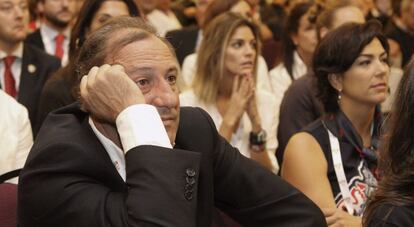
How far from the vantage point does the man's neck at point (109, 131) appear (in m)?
1.91

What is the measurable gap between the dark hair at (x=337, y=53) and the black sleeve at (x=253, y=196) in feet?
4.27

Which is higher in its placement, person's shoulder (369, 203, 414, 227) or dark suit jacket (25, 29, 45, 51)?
person's shoulder (369, 203, 414, 227)

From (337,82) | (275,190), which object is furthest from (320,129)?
(275,190)

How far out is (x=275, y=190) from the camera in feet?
7.02

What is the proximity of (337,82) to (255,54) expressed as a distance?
1065mm

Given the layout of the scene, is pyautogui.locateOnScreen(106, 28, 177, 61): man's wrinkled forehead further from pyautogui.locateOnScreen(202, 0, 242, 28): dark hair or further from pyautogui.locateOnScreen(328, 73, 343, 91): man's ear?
pyautogui.locateOnScreen(202, 0, 242, 28): dark hair

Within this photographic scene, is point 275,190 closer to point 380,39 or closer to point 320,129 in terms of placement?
point 320,129

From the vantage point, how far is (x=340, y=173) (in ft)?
10.2

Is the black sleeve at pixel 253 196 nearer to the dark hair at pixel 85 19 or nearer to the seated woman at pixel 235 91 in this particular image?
the seated woman at pixel 235 91

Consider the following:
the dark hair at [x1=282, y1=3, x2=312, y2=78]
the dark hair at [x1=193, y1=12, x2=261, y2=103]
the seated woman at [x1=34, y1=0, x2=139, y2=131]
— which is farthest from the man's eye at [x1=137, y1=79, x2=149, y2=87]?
the dark hair at [x1=282, y1=3, x2=312, y2=78]

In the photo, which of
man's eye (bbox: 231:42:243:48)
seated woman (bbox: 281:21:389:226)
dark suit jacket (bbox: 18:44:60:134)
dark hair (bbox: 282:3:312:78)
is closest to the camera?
seated woman (bbox: 281:21:389:226)

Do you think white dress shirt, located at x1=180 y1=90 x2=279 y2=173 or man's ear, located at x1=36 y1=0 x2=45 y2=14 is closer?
white dress shirt, located at x1=180 y1=90 x2=279 y2=173

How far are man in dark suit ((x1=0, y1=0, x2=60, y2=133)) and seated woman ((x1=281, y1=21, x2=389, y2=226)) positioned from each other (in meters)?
1.62

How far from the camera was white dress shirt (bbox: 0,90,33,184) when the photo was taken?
308 cm
